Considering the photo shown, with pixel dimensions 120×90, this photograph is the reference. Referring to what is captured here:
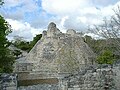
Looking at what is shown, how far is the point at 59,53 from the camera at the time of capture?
921 inches

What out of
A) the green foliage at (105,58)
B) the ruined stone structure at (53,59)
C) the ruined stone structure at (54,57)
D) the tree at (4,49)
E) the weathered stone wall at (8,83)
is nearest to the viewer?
the weathered stone wall at (8,83)

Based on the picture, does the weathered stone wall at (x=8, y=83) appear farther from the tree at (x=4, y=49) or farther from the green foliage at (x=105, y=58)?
the green foliage at (x=105, y=58)

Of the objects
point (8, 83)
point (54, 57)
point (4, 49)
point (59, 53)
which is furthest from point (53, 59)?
point (8, 83)

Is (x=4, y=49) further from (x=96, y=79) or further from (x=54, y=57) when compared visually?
→ (x=96, y=79)

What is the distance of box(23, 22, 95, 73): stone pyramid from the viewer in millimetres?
22656

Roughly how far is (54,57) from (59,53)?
701 millimetres

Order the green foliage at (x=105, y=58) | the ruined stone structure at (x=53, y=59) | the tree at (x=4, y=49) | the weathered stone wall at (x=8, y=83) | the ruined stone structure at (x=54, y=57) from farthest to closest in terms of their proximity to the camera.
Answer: the ruined stone structure at (x=54, y=57), the ruined stone structure at (x=53, y=59), the green foliage at (x=105, y=58), the tree at (x=4, y=49), the weathered stone wall at (x=8, y=83)

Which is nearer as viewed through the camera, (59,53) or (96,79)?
(96,79)

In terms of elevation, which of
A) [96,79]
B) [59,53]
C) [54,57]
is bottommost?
[96,79]

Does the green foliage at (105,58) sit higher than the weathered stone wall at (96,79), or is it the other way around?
the green foliage at (105,58)

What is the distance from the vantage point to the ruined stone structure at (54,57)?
22594mm

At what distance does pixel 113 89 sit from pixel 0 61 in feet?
37.1

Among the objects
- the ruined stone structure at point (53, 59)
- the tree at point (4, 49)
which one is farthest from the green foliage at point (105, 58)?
the tree at point (4, 49)

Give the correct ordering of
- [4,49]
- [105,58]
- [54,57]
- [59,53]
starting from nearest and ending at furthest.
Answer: [4,49] → [105,58] → [59,53] → [54,57]
